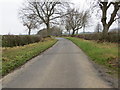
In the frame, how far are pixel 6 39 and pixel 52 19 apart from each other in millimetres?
23457

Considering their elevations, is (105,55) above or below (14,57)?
above

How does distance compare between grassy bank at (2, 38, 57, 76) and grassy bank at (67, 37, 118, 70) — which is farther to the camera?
grassy bank at (67, 37, 118, 70)

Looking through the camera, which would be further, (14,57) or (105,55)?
(14,57)

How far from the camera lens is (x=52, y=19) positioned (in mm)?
43281

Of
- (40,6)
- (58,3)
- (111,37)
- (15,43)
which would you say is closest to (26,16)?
(40,6)

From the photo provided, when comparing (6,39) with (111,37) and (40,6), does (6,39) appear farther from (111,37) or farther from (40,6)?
(40,6)

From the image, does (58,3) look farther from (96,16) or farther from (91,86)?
(91,86)

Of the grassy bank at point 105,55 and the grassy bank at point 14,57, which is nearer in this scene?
the grassy bank at point 14,57

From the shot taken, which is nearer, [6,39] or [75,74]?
[75,74]

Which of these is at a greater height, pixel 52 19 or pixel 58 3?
pixel 58 3

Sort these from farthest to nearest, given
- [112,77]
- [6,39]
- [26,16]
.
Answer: [26,16] < [6,39] < [112,77]

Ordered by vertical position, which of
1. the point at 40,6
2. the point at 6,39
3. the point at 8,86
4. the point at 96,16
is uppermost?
the point at 40,6

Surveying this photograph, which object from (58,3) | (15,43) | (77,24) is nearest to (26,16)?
(58,3)

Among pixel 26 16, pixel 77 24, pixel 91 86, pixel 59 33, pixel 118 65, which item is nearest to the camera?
pixel 91 86
